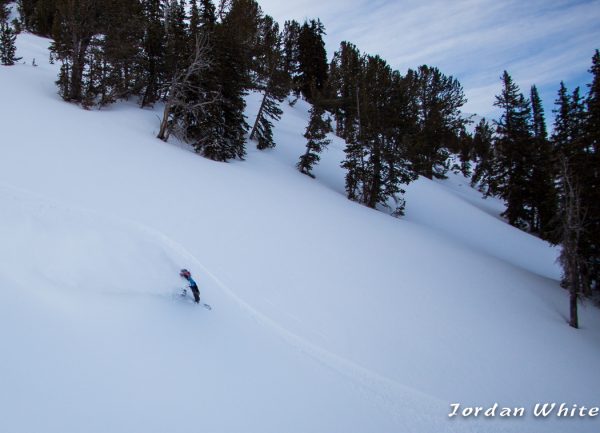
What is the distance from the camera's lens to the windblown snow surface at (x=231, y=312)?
7453 millimetres

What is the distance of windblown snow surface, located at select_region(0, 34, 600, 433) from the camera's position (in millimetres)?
7453

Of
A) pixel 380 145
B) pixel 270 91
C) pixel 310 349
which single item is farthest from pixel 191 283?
pixel 270 91

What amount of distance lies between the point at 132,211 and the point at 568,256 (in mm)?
21506

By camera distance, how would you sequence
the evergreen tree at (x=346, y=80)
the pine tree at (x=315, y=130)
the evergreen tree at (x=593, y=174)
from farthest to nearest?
the evergreen tree at (x=346, y=80) < the pine tree at (x=315, y=130) < the evergreen tree at (x=593, y=174)

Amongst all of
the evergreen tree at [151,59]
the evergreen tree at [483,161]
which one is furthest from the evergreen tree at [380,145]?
the evergreen tree at [483,161]

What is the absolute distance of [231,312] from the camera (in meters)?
11.1

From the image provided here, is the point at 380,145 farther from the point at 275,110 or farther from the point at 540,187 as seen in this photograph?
the point at 540,187

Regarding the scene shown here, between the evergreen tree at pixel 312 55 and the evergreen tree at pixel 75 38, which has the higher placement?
the evergreen tree at pixel 312 55

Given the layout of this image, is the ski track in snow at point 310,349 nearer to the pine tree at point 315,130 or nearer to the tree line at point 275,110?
the tree line at point 275,110

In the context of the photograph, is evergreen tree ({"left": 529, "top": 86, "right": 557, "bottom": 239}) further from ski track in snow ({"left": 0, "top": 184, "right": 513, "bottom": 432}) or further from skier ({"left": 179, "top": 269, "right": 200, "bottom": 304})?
skier ({"left": 179, "top": 269, "right": 200, "bottom": 304})

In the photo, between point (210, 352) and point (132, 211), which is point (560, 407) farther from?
point (132, 211)

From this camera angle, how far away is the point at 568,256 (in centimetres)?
1700

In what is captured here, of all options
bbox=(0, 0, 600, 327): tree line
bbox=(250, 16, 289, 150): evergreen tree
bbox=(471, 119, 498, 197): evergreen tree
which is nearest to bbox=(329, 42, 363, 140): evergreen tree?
bbox=(0, 0, 600, 327): tree line

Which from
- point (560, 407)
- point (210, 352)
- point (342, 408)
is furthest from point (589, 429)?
point (210, 352)
